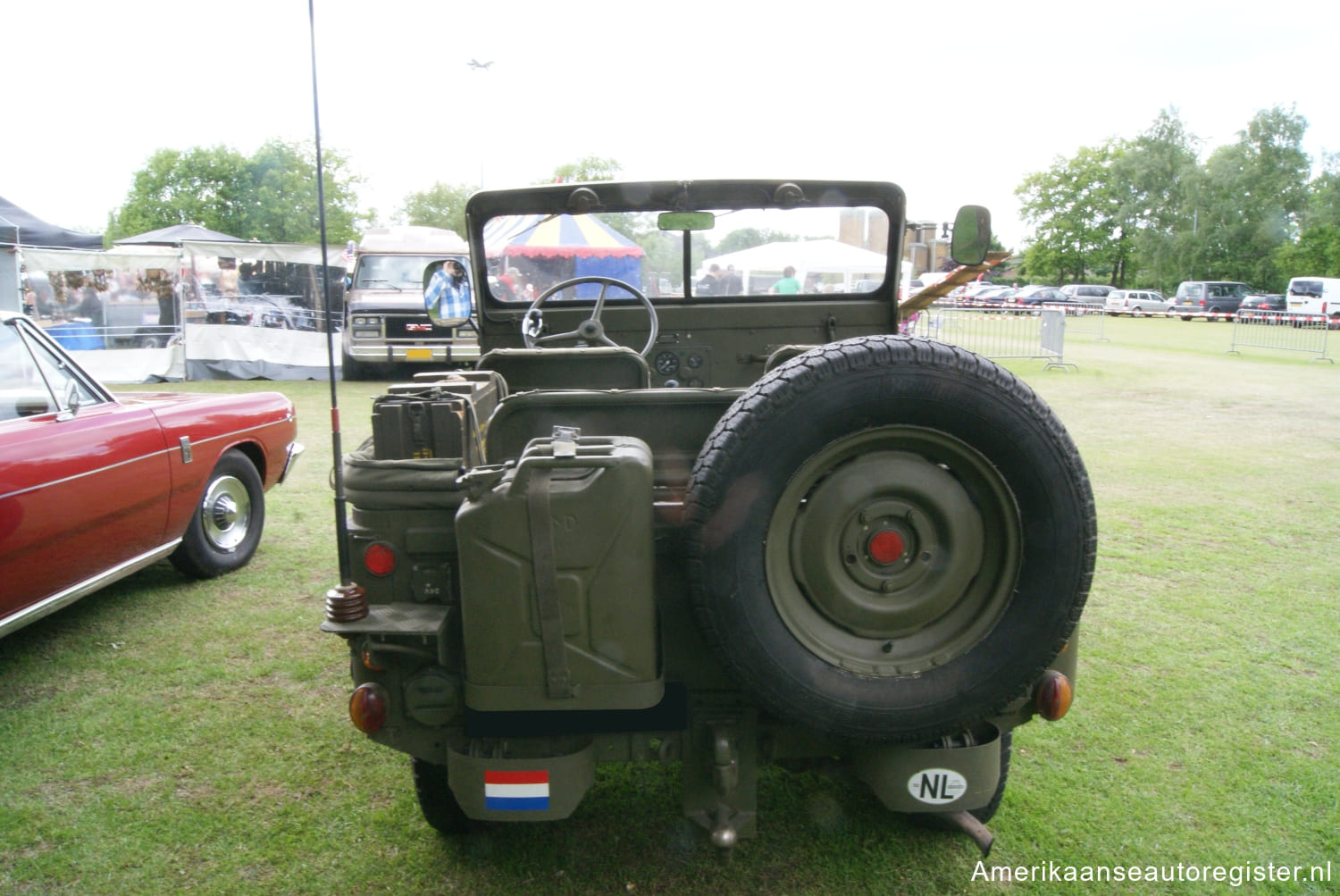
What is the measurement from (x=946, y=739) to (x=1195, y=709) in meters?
1.90

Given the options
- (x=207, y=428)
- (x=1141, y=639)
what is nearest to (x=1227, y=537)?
(x=1141, y=639)

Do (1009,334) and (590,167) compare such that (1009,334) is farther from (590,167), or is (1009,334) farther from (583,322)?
(590,167)

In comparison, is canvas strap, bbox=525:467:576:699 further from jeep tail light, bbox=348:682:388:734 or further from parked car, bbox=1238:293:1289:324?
parked car, bbox=1238:293:1289:324

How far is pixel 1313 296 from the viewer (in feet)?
113

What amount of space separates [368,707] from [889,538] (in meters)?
1.36

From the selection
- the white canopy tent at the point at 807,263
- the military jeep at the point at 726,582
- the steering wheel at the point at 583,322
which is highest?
the white canopy tent at the point at 807,263

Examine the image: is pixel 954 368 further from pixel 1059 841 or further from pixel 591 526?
pixel 1059 841

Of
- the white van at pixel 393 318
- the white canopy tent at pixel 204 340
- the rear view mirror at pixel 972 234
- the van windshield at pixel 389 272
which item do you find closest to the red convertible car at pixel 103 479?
the rear view mirror at pixel 972 234

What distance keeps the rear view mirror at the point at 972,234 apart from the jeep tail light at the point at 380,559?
2.82m

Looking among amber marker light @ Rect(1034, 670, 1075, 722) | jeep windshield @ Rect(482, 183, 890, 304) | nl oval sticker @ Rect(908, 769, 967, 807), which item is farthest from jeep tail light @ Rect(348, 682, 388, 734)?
jeep windshield @ Rect(482, 183, 890, 304)

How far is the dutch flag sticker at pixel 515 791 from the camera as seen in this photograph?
7.19ft

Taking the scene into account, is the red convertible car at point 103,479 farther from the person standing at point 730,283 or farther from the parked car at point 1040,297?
the parked car at point 1040,297

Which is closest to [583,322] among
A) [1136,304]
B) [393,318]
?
[393,318]

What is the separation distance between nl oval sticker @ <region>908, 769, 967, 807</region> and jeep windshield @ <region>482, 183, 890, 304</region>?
2.63m
